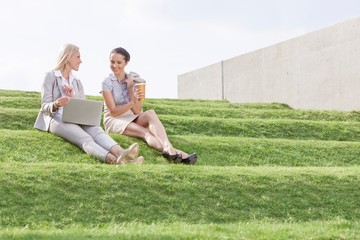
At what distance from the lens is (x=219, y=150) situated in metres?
11.2

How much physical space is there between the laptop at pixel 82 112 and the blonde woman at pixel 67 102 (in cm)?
9

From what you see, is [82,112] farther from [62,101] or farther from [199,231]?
[199,231]

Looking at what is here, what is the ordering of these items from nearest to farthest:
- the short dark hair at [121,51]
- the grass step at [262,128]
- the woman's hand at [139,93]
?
1. the woman's hand at [139,93]
2. the short dark hair at [121,51]
3. the grass step at [262,128]

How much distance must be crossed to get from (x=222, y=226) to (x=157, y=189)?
1389 millimetres

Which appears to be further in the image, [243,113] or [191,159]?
[243,113]

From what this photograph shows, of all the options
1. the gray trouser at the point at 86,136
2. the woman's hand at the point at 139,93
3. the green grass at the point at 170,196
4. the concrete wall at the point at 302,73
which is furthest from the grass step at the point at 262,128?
the concrete wall at the point at 302,73

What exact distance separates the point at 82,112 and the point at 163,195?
2333 millimetres

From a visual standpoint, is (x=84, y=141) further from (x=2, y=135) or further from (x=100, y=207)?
(x=100, y=207)

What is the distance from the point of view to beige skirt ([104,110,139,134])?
1070 cm

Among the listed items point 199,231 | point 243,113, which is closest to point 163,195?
point 199,231

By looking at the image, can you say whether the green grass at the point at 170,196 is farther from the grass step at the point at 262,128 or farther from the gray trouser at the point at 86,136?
the grass step at the point at 262,128

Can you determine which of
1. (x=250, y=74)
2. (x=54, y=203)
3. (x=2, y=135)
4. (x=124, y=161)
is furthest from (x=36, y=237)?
(x=250, y=74)

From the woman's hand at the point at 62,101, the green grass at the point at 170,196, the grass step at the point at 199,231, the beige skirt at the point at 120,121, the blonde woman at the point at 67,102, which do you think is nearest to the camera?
the grass step at the point at 199,231

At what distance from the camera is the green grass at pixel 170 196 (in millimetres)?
6488
